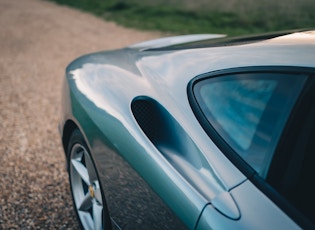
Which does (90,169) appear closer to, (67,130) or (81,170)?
(81,170)

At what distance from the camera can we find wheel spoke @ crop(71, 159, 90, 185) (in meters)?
2.15

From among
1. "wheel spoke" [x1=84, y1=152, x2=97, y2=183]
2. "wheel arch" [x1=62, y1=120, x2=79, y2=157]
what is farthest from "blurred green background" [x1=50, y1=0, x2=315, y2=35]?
"wheel spoke" [x1=84, y1=152, x2=97, y2=183]

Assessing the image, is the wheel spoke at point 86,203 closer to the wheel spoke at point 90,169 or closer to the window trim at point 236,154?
the wheel spoke at point 90,169

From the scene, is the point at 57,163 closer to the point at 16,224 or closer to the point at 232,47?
the point at 16,224

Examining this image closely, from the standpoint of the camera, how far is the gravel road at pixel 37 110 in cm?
268

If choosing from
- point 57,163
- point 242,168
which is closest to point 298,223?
point 242,168

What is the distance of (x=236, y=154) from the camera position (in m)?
1.26

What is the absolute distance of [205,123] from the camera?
4.58 ft

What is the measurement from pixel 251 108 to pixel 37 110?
3.69 meters

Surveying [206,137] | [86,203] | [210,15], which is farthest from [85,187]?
[210,15]

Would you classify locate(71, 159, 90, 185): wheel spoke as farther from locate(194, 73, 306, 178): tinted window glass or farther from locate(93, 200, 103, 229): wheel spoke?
locate(194, 73, 306, 178): tinted window glass

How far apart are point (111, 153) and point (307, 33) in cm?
104

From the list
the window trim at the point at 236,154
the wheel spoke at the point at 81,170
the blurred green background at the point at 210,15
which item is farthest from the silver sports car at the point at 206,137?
the blurred green background at the point at 210,15

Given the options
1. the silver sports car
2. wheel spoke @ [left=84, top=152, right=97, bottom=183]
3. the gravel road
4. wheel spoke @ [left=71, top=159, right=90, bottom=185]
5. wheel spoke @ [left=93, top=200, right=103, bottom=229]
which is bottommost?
the gravel road
